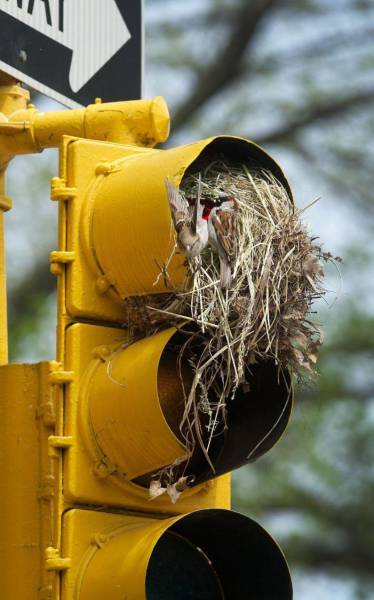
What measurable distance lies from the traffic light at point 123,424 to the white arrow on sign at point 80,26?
1.02 feet

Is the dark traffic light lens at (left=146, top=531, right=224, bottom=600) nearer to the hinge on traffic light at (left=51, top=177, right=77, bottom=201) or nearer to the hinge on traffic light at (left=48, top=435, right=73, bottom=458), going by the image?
the hinge on traffic light at (left=48, top=435, right=73, bottom=458)

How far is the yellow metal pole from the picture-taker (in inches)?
162

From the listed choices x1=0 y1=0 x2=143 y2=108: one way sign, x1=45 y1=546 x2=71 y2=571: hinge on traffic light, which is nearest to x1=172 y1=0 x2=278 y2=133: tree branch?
x1=0 y1=0 x2=143 y2=108: one way sign

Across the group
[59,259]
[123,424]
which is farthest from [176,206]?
[123,424]

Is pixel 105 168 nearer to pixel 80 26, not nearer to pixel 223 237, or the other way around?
pixel 223 237

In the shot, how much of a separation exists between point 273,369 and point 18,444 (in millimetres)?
491

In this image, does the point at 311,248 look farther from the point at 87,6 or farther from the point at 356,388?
the point at 356,388

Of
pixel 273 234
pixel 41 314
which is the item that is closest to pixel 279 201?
pixel 273 234

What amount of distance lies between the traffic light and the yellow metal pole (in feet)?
0.80

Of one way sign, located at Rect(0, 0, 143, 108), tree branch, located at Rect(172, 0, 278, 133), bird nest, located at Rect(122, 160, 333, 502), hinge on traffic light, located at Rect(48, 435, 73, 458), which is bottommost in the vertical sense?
hinge on traffic light, located at Rect(48, 435, 73, 458)

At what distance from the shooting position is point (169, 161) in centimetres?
373

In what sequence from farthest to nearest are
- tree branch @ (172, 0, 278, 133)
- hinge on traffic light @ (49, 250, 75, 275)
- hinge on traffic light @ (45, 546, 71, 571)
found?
tree branch @ (172, 0, 278, 133)
hinge on traffic light @ (49, 250, 75, 275)
hinge on traffic light @ (45, 546, 71, 571)

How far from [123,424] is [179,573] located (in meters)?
0.32

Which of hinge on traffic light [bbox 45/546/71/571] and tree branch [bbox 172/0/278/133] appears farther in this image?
tree branch [bbox 172/0/278/133]
